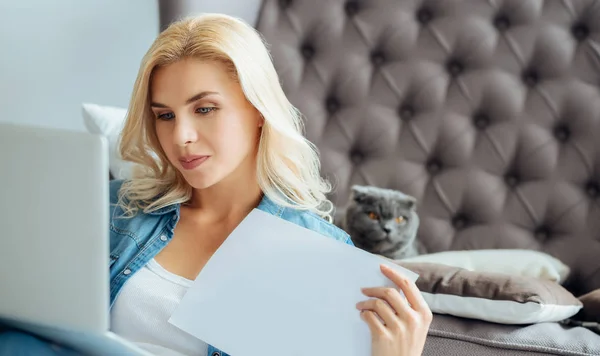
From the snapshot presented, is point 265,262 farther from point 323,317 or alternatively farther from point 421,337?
point 421,337

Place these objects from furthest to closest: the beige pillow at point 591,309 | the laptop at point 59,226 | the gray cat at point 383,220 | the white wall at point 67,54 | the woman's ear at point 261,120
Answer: the gray cat at point 383,220 → the white wall at point 67,54 → the beige pillow at point 591,309 → the woman's ear at point 261,120 → the laptop at point 59,226

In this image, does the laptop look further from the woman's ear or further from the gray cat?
the gray cat

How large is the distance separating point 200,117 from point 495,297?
66cm

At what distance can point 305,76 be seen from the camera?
1.68 metres

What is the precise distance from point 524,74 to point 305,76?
0.64 m

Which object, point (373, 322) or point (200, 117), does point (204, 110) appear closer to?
point (200, 117)

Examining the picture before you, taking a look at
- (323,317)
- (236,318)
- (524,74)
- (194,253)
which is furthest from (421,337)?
(524,74)

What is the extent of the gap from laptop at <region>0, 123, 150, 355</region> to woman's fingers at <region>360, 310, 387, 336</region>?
286 millimetres

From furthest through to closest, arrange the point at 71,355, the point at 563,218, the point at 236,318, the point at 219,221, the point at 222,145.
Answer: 1. the point at 563,218
2. the point at 219,221
3. the point at 222,145
4. the point at 236,318
5. the point at 71,355

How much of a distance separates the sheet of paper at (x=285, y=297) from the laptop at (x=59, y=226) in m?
0.20

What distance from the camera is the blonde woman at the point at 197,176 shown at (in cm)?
79

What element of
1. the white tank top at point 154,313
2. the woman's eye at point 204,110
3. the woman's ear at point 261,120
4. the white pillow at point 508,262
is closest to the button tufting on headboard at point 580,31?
the white pillow at point 508,262

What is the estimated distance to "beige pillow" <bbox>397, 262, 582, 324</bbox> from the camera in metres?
1.02

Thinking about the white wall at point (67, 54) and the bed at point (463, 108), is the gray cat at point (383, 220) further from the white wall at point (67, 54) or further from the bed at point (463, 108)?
the white wall at point (67, 54)
